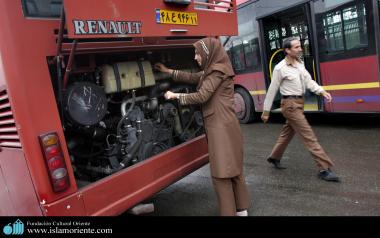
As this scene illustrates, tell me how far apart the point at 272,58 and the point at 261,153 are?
10.1 ft

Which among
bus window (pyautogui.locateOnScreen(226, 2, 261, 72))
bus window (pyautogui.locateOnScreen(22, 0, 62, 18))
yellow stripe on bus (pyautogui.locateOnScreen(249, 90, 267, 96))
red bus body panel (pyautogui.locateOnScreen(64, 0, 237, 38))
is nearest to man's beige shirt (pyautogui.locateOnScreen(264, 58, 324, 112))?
red bus body panel (pyautogui.locateOnScreen(64, 0, 237, 38))

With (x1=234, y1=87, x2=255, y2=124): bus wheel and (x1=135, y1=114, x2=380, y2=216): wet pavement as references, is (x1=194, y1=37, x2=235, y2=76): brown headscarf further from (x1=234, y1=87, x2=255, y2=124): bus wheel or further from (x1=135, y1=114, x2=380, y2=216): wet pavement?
(x1=234, y1=87, x2=255, y2=124): bus wheel

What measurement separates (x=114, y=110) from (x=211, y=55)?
1.10 m

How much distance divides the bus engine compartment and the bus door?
179 inches

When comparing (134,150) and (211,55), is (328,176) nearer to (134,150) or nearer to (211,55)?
(211,55)

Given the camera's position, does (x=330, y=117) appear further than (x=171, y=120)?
Yes

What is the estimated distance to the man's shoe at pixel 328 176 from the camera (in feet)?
15.4

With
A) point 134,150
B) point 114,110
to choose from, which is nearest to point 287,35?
point 114,110

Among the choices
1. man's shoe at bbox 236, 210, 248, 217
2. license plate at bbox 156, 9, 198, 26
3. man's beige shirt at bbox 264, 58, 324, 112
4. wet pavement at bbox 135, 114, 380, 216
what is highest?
license plate at bbox 156, 9, 198, 26

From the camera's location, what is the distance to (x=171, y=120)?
13.9ft

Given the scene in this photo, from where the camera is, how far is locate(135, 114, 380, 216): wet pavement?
4.04 meters

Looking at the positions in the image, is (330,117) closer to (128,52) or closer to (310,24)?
(310,24)
